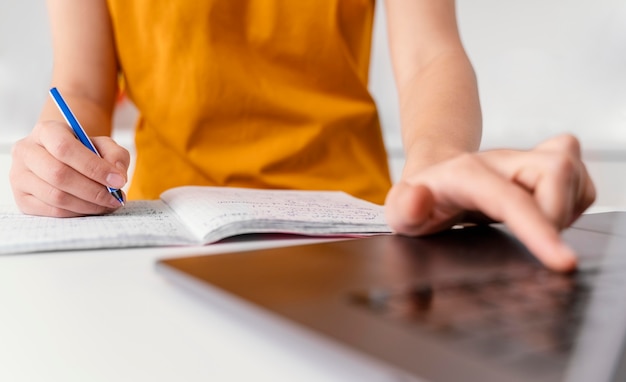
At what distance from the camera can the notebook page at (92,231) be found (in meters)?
0.50

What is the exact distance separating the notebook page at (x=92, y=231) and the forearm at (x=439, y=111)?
0.75 feet

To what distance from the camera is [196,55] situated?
939 millimetres

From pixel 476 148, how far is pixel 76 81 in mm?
588

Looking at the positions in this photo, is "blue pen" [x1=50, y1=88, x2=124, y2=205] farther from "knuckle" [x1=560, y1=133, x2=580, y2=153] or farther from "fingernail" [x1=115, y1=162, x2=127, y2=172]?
"knuckle" [x1=560, y1=133, x2=580, y2=153]

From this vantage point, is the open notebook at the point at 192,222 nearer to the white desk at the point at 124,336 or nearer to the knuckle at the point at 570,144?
the white desk at the point at 124,336

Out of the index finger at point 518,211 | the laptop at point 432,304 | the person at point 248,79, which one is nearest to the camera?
the laptop at point 432,304

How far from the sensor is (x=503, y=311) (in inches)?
11.2

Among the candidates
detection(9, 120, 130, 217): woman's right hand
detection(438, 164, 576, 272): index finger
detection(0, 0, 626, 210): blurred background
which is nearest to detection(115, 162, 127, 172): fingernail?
detection(9, 120, 130, 217): woman's right hand

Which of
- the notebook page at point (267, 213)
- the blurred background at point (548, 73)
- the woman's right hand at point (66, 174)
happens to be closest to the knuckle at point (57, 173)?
the woman's right hand at point (66, 174)

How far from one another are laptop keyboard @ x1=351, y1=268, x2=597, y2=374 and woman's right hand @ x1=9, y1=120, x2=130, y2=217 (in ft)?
1.21

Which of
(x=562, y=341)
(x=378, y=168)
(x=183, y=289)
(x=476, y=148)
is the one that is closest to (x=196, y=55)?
(x=378, y=168)

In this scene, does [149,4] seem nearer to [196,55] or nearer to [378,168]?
[196,55]

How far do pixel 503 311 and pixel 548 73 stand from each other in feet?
4.49

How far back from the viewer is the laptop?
9.0 inches
